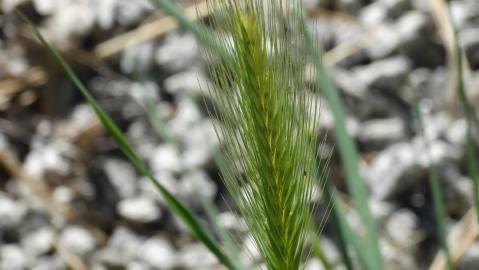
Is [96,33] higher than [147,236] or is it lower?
higher

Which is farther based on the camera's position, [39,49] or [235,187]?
[39,49]

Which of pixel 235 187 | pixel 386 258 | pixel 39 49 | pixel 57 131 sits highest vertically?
pixel 39 49

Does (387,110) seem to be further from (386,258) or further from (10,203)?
(10,203)

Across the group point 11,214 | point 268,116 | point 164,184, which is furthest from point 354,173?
point 11,214

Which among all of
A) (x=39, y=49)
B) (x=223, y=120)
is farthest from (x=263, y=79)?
(x=39, y=49)

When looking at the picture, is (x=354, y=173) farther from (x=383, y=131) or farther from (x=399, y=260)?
(x=383, y=131)

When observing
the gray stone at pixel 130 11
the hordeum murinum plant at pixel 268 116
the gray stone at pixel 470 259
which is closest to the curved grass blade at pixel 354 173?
the hordeum murinum plant at pixel 268 116

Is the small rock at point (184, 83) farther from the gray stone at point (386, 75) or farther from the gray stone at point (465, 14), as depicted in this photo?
the gray stone at point (465, 14)

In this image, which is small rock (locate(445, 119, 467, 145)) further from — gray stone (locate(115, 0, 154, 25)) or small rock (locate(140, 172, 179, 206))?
gray stone (locate(115, 0, 154, 25))
